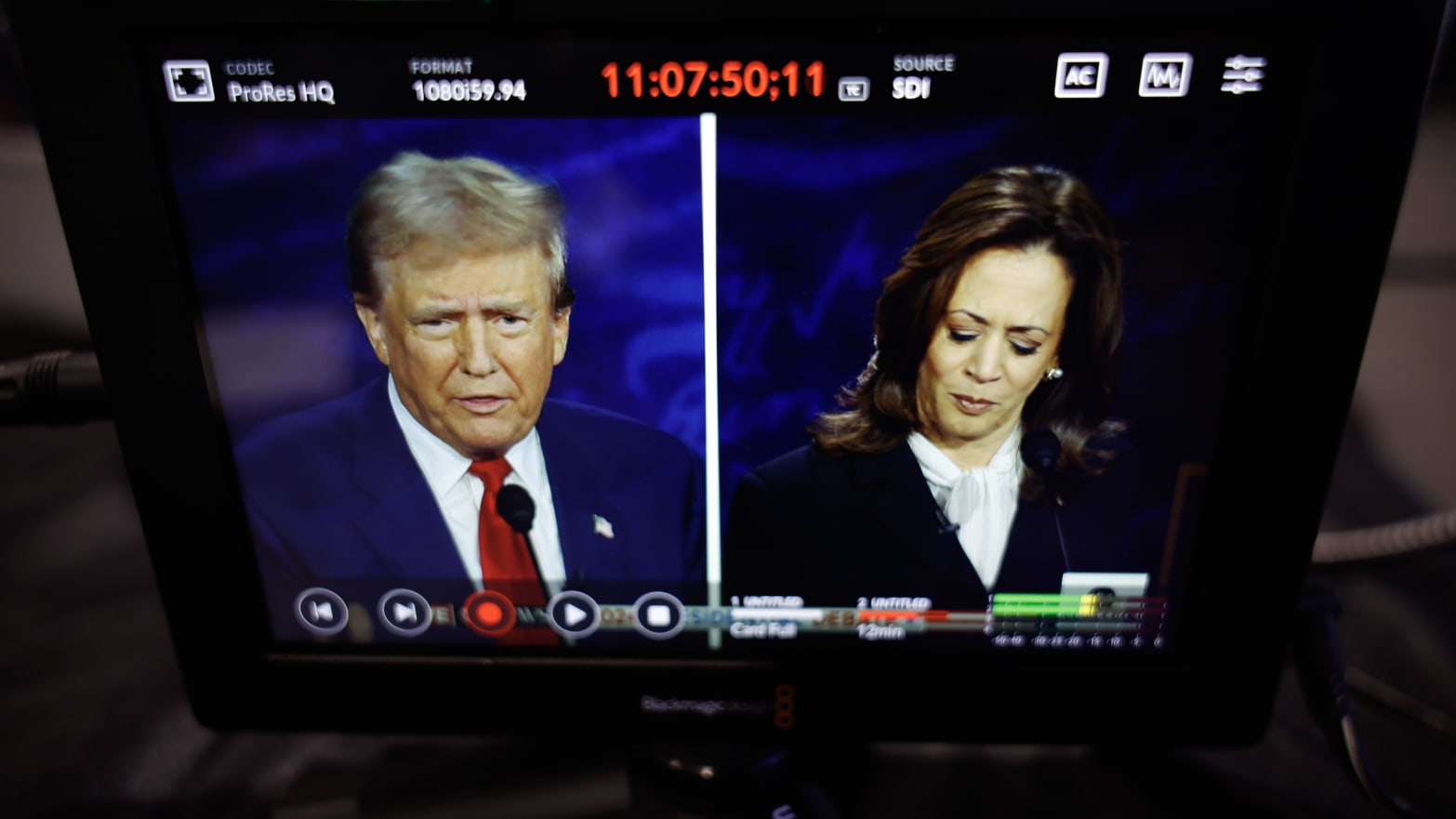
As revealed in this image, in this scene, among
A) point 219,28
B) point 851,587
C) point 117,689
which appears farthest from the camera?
point 117,689

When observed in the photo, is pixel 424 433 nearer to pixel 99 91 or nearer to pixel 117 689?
pixel 99 91

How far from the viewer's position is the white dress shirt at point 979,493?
1.76 feet

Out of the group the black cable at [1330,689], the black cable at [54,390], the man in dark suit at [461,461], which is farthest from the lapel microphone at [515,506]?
the black cable at [1330,689]

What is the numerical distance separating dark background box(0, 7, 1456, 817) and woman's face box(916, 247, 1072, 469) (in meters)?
0.14

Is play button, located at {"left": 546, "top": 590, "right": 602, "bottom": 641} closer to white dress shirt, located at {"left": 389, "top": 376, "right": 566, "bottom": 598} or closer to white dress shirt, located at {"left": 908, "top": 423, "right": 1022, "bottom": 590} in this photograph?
white dress shirt, located at {"left": 389, "top": 376, "right": 566, "bottom": 598}

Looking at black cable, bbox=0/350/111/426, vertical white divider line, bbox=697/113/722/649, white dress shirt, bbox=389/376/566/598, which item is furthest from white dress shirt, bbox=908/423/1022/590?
black cable, bbox=0/350/111/426

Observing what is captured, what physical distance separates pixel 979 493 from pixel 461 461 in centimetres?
32

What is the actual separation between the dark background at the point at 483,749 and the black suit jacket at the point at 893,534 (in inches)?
4.3

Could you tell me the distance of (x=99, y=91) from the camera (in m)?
0.47

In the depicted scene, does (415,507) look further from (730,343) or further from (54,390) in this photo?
(54,390)

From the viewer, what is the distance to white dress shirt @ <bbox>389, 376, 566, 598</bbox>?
541 mm

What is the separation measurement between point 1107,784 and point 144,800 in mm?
702

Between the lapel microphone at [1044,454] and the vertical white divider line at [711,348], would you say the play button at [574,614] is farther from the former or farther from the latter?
the lapel microphone at [1044,454]

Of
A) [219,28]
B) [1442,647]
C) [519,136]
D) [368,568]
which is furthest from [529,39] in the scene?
[1442,647]
